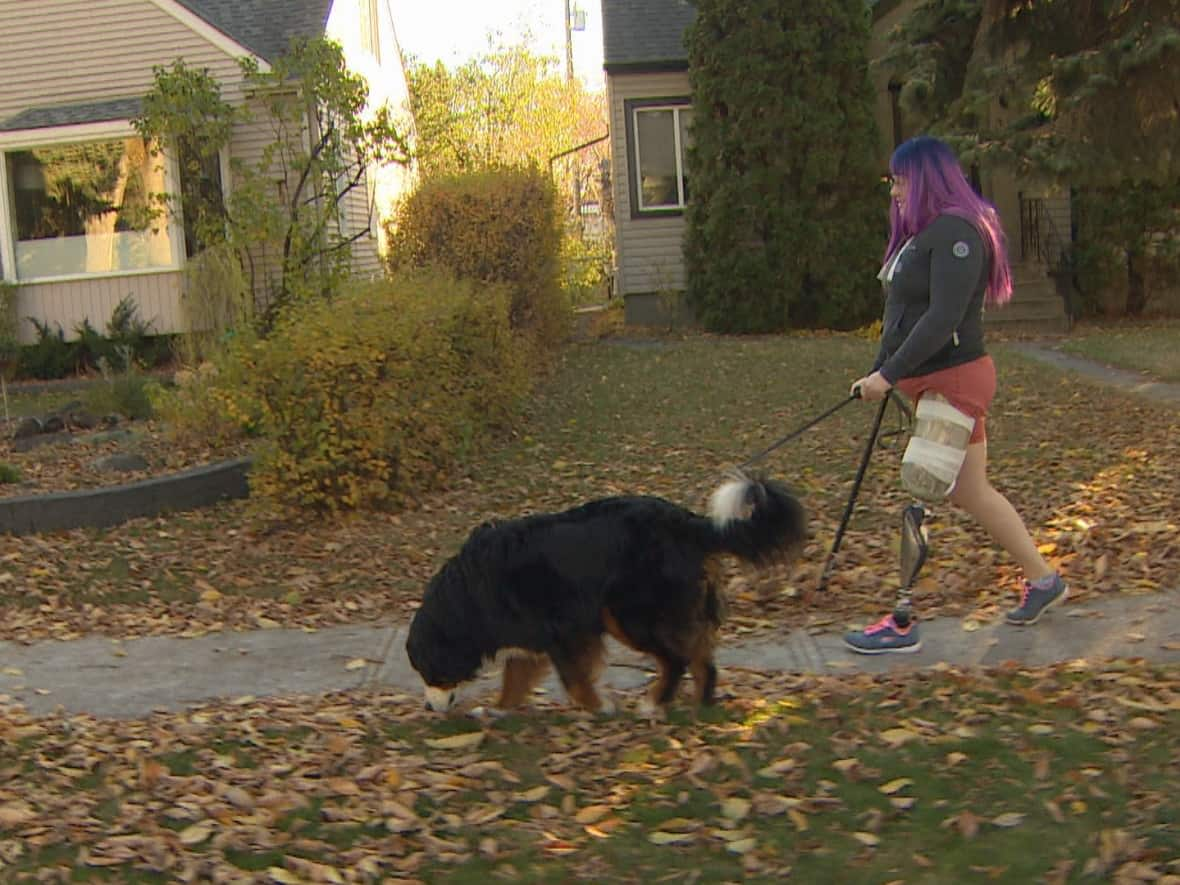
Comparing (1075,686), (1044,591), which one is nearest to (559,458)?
(1044,591)

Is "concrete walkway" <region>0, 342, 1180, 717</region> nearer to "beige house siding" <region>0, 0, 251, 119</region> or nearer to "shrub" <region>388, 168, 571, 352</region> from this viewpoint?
"shrub" <region>388, 168, 571, 352</region>

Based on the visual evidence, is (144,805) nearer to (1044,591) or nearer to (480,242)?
(1044,591)

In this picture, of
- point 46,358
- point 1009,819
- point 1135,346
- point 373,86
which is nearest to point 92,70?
point 46,358

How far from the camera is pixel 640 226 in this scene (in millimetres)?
21219

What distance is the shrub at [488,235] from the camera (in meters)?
13.6

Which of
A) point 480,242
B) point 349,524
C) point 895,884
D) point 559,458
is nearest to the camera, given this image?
point 895,884

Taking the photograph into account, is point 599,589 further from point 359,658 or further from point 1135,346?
point 1135,346

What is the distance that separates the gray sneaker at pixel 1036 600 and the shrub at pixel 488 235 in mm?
8390

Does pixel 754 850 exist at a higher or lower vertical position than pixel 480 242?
lower

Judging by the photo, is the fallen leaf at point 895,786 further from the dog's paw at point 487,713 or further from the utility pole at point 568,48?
the utility pole at point 568,48

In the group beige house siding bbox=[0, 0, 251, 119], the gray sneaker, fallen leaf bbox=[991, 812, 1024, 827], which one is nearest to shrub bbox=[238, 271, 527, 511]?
the gray sneaker

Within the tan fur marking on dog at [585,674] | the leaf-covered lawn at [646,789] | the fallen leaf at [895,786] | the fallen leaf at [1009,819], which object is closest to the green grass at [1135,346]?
the leaf-covered lawn at [646,789]

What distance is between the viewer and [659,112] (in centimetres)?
2102

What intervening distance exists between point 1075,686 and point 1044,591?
825mm
